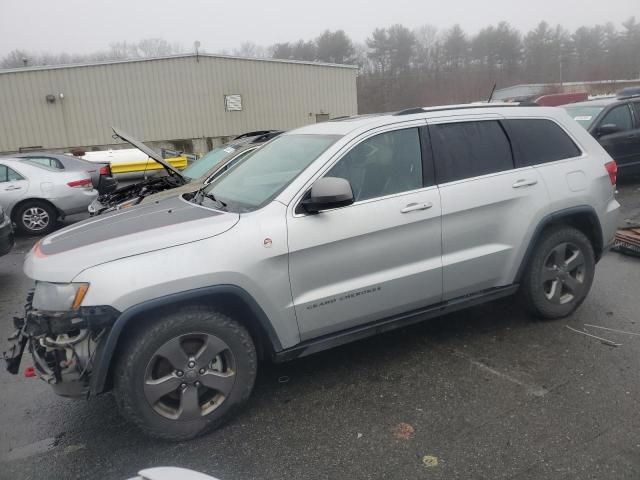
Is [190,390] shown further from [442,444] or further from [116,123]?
[116,123]

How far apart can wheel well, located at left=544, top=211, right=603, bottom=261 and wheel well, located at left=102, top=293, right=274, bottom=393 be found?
8.15ft

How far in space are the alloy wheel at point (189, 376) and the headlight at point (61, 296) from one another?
51 centimetres

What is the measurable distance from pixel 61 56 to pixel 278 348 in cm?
5159

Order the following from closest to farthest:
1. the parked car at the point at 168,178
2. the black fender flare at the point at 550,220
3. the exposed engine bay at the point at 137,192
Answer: the black fender flare at the point at 550,220 < the parked car at the point at 168,178 < the exposed engine bay at the point at 137,192

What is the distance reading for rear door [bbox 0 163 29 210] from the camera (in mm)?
9180

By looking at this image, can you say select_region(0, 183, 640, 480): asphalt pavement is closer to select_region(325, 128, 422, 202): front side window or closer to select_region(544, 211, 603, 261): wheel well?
select_region(544, 211, 603, 261): wheel well

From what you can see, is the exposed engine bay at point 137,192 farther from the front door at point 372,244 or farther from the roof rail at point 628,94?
the roof rail at point 628,94

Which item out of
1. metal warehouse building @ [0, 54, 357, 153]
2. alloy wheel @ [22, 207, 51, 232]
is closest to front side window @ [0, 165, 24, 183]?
alloy wheel @ [22, 207, 51, 232]

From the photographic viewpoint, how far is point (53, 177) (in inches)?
372

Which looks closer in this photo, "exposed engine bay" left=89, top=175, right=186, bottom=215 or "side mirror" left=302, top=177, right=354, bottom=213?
"side mirror" left=302, top=177, right=354, bottom=213

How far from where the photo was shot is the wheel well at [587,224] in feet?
13.6

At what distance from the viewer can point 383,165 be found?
3.53 m

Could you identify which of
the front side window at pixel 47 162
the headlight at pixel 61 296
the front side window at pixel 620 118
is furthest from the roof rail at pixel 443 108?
the front side window at pixel 47 162

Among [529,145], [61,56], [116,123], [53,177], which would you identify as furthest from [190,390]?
[61,56]
